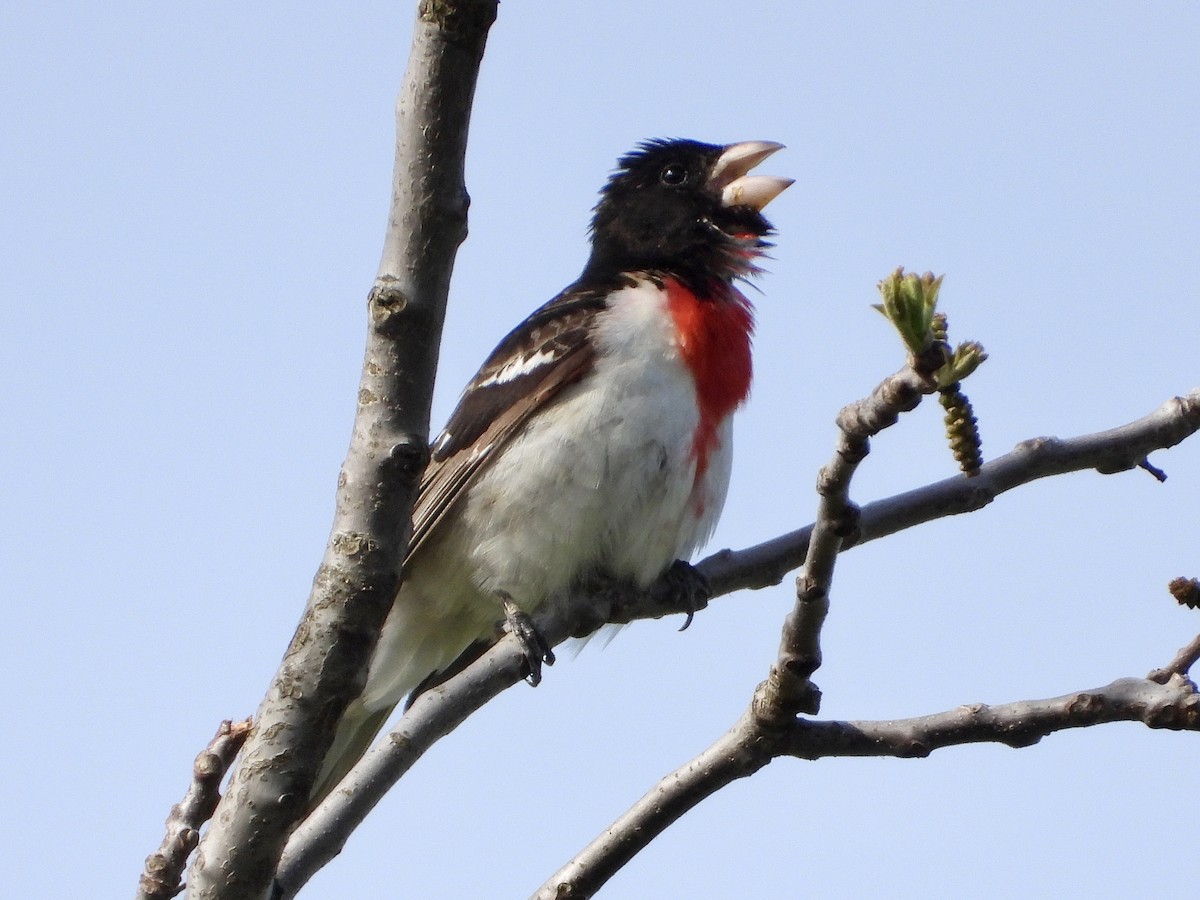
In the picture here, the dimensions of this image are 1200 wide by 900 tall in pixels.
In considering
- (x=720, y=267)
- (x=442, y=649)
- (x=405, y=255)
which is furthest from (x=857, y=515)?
(x=720, y=267)

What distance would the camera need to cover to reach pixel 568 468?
18.9ft

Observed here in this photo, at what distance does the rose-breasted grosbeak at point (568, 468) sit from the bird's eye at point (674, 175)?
0.86m

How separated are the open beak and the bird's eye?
0.55ft

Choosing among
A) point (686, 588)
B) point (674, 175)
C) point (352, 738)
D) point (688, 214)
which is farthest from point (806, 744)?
point (674, 175)

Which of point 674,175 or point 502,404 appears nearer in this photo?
point 502,404

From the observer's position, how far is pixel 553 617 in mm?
5547

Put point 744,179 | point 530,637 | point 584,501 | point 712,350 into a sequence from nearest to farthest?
point 530,637 → point 584,501 → point 712,350 → point 744,179

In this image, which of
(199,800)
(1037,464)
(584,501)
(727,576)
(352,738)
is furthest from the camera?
(352,738)

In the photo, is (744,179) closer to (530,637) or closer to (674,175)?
(674,175)

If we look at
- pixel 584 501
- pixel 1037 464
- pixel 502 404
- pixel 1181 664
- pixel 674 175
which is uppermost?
pixel 674 175

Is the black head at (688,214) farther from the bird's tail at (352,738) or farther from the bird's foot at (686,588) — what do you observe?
the bird's tail at (352,738)

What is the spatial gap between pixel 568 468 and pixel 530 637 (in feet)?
2.67

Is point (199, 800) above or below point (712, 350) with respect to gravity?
below

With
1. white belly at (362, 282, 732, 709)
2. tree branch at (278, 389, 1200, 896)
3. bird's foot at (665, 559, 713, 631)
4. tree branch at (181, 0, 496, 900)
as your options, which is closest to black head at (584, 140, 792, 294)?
white belly at (362, 282, 732, 709)
